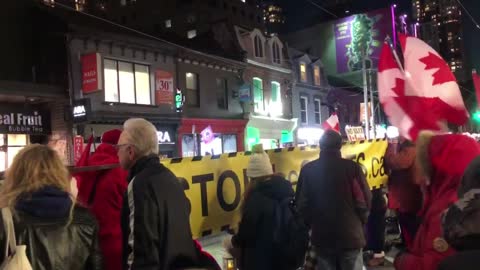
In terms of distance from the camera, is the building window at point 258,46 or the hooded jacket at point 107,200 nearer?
the hooded jacket at point 107,200

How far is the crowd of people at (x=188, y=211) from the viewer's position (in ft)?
7.61

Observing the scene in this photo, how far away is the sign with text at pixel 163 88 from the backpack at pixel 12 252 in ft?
64.4

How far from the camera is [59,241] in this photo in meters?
2.59

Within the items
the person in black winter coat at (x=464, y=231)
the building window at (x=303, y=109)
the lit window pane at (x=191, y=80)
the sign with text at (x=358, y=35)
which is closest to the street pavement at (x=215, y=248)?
the person in black winter coat at (x=464, y=231)

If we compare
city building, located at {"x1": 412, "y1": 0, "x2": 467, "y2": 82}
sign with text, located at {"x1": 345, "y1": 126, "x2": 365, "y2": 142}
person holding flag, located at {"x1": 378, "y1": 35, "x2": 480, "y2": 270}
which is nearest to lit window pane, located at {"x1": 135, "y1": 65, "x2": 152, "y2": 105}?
sign with text, located at {"x1": 345, "y1": 126, "x2": 365, "y2": 142}

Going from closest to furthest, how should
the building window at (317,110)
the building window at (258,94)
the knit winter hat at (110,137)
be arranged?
the knit winter hat at (110,137) → the building window at (258,94) → the building window at (317,110)

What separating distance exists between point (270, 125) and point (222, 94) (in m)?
4.79

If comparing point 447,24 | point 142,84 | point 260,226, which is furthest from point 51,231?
point 447,24

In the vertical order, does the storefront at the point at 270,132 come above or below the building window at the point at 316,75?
below

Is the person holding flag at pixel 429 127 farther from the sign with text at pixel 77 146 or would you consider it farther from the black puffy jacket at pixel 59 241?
the sign with text at pixel 77 146

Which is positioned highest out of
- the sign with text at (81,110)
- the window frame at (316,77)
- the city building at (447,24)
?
the city building at (447,24)

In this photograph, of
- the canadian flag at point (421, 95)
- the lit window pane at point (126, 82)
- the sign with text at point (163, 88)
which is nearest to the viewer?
the canadian flag at point (421, 95)

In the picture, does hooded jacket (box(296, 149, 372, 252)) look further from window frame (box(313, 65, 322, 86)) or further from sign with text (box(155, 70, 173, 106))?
window frame (box(313, 65, 322, 86))

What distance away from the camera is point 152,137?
3.17 m
